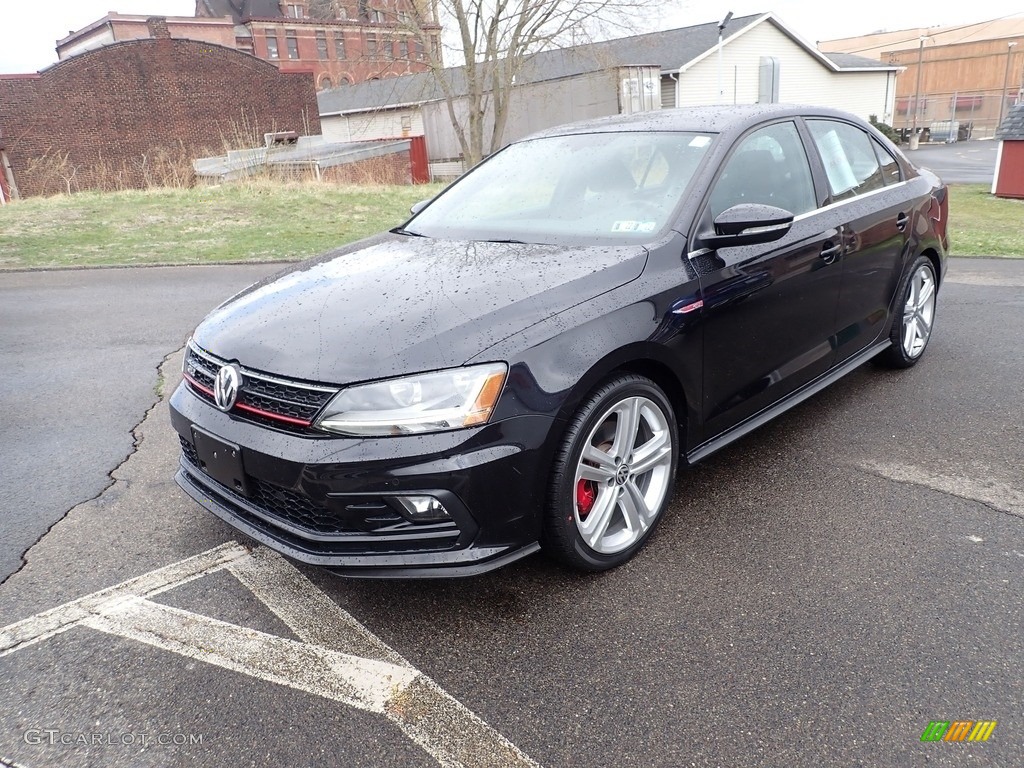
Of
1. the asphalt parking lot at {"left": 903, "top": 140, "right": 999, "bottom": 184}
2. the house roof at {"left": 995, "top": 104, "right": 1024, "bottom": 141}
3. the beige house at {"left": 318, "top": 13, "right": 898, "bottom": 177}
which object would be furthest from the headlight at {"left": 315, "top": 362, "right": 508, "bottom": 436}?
the beige house at {"left": 318, "top": 13, "right": 898, "bottom": 177}

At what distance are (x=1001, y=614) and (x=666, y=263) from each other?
5.59 feet

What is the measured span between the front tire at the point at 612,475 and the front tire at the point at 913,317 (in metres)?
2.45

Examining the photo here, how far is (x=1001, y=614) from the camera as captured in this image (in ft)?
8.58

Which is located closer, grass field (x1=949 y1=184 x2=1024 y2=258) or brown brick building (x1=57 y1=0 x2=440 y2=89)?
grass field (x1=949 y1=184 x2=1024 y2=258)

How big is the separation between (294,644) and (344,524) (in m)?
0.48

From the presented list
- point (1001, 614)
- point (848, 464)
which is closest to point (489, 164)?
point (848, 464)

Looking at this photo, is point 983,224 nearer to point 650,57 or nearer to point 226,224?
point 226,224

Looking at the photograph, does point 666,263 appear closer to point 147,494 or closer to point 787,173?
point 787,173

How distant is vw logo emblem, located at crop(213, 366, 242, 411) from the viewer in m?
2.73

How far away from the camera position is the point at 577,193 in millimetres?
3676

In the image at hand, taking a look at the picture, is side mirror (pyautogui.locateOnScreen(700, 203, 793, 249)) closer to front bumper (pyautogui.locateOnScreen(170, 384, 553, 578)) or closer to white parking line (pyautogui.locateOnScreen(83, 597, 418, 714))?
front bumper (pyautogui.locateOnScreen(170, 384, 553, 578))

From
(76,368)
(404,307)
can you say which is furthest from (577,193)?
(76,368)

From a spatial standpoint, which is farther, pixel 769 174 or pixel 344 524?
pixel 769 174

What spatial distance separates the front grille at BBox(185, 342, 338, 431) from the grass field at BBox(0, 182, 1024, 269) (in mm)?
8099
